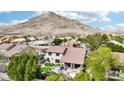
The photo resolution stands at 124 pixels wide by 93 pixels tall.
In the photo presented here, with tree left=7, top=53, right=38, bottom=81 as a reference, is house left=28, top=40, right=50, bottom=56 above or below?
above

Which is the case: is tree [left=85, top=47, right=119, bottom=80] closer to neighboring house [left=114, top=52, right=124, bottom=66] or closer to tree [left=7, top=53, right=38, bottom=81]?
neighboring house [left=114, top=52, right=124, bottom=66]

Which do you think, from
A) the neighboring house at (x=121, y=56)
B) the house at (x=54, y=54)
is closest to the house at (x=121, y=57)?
the neighboring house at (x=121, y=56)

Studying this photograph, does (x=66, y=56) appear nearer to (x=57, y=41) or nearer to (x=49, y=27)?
(x=57, y=41)

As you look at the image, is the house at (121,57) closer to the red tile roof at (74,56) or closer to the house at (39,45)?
the red tile roof at (74,56)

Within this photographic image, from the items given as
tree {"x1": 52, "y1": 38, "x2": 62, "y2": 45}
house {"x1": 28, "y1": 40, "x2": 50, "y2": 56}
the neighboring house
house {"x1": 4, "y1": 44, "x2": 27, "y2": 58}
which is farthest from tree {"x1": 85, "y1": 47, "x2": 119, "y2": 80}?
house {"x1": 4, "y1": 44, "x2": 27, "y2": 58}
